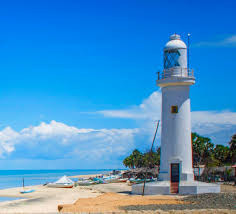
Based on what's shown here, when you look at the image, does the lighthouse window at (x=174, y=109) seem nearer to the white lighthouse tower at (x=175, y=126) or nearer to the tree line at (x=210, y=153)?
the white lighthouse tower at (x=175, y=126)

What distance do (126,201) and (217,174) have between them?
861 inches

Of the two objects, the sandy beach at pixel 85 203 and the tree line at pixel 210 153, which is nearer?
the sandy beach at pixel 85 203

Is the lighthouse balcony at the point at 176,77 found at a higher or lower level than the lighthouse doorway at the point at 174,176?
higher

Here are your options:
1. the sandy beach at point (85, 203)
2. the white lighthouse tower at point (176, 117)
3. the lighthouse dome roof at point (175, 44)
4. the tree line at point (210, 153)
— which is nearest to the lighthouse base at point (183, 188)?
the white lighthouse tower at point (176, 117)

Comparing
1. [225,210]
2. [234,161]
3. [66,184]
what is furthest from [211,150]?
[225,210]

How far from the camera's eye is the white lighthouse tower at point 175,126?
2623 centimetres

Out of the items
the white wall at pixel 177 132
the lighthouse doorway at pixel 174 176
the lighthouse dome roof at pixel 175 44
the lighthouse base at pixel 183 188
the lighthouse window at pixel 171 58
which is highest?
the lighthouse dome roof at pixel 175 44

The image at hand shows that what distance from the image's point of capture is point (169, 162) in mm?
26766

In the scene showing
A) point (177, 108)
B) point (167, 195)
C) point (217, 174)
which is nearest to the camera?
point (167, 195)

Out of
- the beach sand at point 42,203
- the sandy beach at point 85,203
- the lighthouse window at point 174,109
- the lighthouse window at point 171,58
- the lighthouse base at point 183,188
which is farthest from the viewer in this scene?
the lighthouse window at point 171,58

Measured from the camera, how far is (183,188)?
25.6 metres

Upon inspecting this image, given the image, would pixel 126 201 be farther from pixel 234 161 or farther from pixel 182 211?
pixel 234 161

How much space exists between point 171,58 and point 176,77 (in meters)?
1.68

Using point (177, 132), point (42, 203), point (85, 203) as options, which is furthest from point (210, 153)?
point (85, 203)
